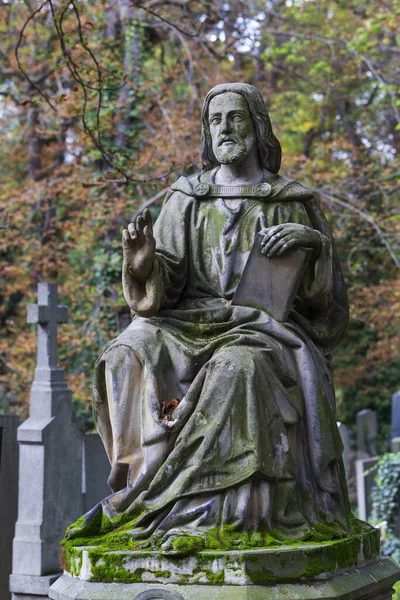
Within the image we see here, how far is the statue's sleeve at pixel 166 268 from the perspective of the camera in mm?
4789

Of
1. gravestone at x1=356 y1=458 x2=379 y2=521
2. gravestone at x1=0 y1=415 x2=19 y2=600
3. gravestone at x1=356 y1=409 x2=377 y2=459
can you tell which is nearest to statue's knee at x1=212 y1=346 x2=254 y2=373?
gravestone at x1=0 y1=415 x2=19 y2=600

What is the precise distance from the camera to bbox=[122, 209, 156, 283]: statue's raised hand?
15.1 ft

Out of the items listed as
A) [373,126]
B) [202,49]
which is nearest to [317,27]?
[373,126]

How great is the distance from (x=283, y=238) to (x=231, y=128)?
79 centimetres

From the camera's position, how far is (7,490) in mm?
8312

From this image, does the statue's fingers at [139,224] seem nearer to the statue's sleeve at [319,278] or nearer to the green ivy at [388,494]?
the statue's sleeve at [319,278]

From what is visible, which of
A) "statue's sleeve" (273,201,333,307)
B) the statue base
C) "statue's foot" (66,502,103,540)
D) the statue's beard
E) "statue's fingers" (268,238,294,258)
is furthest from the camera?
the statue's beard

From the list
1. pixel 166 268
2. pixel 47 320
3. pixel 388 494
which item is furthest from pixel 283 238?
pixel 388 494

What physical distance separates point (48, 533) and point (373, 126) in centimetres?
1305

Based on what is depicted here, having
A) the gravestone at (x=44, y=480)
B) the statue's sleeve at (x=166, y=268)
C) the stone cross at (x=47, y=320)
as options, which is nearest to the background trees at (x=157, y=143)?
the stone cross at (x=47, y=320)

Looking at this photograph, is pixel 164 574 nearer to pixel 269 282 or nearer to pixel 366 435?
pixel 269 282

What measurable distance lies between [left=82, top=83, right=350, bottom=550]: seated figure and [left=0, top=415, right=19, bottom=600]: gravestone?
3664mm

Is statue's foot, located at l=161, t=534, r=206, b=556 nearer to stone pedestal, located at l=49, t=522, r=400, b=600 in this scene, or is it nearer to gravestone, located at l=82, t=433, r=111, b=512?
stone pedestal, located at l=49, t=522, r=400, b=600

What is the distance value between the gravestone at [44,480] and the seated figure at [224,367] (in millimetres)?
3484
